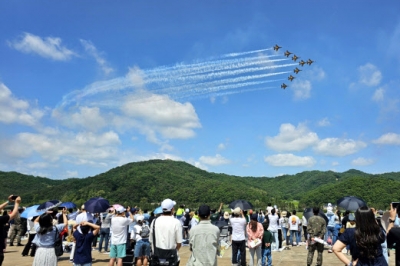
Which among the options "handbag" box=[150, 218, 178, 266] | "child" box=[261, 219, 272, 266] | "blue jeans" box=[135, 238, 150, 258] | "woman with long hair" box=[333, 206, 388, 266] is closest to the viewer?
"woman with long hair" box=[333, 206, 388, 266]

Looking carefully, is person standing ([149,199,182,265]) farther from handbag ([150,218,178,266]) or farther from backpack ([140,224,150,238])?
backpack ([140,224,150,238])

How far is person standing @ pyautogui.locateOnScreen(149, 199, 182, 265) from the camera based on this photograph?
5.07 meters

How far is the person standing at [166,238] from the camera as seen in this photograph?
5070 mm

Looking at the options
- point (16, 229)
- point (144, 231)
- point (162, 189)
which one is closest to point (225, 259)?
point (144, 231)

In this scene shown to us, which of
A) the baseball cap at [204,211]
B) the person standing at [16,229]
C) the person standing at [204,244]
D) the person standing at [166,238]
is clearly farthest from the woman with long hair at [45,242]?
the person standing at [16,229]

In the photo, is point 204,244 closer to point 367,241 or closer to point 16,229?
point 367,241

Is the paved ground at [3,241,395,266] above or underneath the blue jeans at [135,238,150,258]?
underneath

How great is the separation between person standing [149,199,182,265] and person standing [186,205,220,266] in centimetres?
44

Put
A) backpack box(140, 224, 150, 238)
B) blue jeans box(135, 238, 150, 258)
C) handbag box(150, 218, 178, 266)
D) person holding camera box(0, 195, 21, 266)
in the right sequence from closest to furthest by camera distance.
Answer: handbag box(150, 218, 178, 266)
person holding camera box(0, 195, 21, 266)
blue jeans box(135, 238, 150, 258)
backpack box(140, 224, 150, 238)

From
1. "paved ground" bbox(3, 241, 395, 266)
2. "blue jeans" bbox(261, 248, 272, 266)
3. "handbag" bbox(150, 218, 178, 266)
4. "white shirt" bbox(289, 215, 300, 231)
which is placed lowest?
"paved ground" bbox(3, 241, 395, 266)

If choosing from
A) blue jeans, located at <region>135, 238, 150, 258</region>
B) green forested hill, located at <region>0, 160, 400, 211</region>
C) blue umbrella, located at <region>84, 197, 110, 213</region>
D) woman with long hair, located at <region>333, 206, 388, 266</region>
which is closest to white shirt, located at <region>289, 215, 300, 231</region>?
blue umbrella, located at <region>84, 197, 110, 213</region>

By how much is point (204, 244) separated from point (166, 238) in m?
0.75

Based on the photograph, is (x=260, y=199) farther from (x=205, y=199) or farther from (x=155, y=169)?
(x=155, y=169)

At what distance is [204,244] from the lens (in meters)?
4.65
